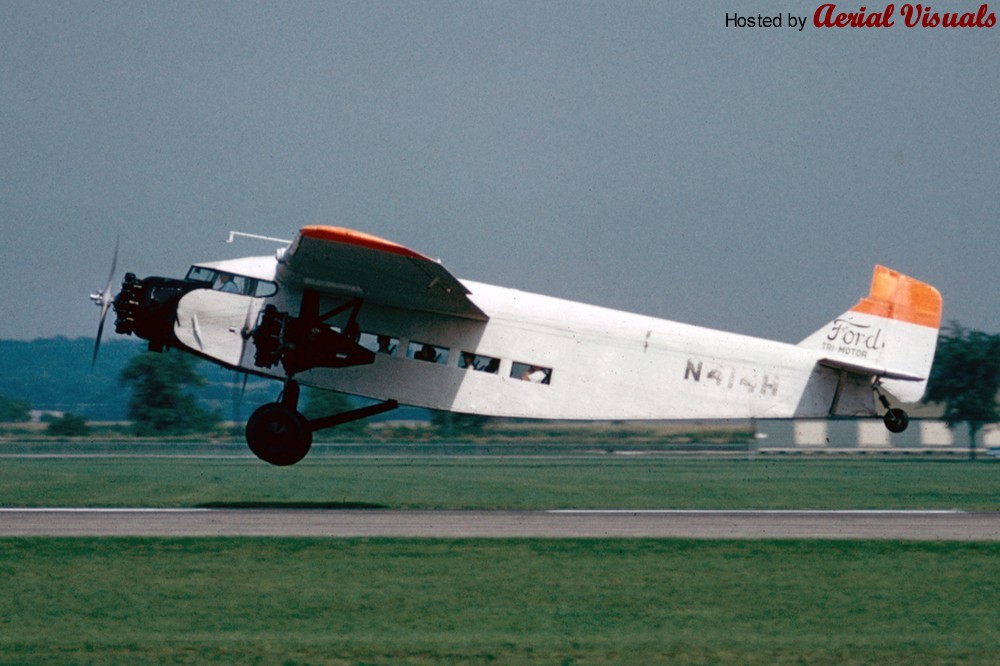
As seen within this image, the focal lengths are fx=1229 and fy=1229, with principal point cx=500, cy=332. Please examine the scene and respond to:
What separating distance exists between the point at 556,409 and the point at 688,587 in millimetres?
7092

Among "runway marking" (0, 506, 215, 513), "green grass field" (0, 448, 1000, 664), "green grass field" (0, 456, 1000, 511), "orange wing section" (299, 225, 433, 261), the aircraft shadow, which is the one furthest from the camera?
"green grass field" (0, 456, 1000, 511)

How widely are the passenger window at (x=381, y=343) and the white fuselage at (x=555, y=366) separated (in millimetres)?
30

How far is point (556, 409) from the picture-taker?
77.8 ft

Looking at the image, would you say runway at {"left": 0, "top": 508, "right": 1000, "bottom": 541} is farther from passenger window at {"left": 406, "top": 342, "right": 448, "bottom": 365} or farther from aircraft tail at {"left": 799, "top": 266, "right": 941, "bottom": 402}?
passenger window at {"left": 406, "top": 342, "right": 448, "bottom": 365}

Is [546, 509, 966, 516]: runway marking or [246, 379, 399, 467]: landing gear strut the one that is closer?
[246, 379, 399, 467]: landing gear strut

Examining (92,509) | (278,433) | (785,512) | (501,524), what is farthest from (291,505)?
(785,512)

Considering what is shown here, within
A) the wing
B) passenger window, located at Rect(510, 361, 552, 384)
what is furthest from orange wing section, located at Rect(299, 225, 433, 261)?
passenger window, located at Rect(510, 361, 552, 384)

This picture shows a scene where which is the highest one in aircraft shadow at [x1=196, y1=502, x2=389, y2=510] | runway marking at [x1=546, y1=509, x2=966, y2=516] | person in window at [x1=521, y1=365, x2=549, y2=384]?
person in window at [x1=521, y1=365, x2=549, y2=384]

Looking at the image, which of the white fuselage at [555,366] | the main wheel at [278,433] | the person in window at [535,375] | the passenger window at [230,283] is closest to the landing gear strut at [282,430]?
the main wheel at [278,433]

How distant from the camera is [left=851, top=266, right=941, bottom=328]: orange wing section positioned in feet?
80.7

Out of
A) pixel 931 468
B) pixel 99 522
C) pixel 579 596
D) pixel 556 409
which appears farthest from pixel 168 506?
pixel 931 468

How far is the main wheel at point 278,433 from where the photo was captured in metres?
23.7

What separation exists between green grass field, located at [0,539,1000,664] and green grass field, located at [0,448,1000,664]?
45 mm

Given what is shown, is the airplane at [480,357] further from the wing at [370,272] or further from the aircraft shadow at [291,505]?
the aircraft shadow at [291,505]
